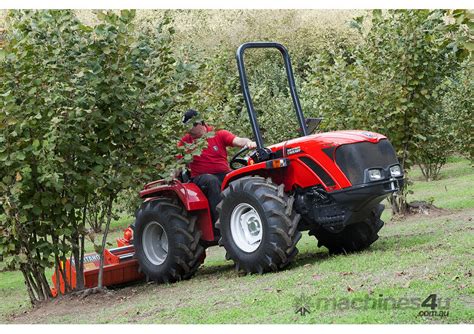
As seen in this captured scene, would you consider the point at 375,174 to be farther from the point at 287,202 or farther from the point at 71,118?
the point at 71,118

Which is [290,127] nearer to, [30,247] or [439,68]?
[439,68]

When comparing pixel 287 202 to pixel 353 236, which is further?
pixel 353 236

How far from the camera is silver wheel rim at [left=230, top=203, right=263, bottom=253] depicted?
27.1ft

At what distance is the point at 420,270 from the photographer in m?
6.85

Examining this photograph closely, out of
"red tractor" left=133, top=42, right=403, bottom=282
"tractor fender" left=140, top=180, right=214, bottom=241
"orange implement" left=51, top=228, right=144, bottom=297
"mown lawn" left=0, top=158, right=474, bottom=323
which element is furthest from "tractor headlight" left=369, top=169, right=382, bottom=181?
"orange implement" left=51, top=228, right=144, bottom=297

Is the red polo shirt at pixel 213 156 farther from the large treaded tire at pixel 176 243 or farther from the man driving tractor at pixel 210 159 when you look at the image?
the large treaded tire at pixel 176 243

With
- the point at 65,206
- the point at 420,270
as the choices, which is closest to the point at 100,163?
the point at 65,206

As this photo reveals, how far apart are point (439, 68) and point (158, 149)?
5.93 metres

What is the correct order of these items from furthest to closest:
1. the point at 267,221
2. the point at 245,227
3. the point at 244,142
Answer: the point at 244,142 < the point at 245,227 < the point at 267,221

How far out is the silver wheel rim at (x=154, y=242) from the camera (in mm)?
9516

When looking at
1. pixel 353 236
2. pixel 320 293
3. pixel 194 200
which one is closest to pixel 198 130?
pixel 194 200

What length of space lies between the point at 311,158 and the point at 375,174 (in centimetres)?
63

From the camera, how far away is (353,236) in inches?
349

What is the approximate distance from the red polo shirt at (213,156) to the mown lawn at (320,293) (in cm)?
116
